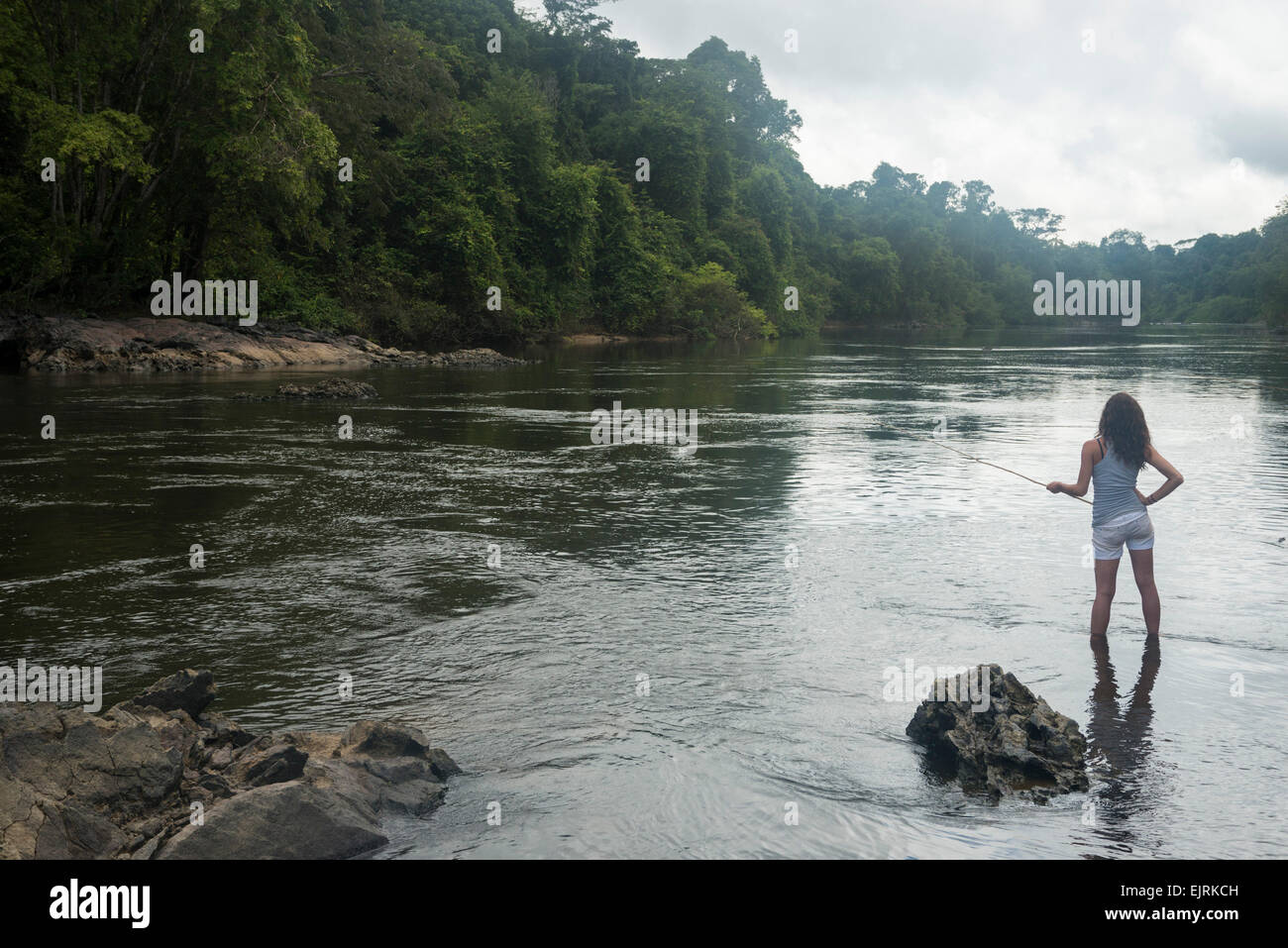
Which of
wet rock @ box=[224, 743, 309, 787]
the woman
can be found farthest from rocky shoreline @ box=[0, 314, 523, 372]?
the woman

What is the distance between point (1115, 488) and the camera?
766 cm

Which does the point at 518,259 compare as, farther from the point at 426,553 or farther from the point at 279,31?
the point at 426,553

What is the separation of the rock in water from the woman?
2.00 metres

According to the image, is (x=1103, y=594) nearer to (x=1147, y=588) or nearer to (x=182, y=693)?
(x=1147, y=588)

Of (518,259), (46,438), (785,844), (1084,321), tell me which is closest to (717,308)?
(518,259)

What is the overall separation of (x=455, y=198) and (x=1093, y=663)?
5121cm

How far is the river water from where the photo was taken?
200 inches

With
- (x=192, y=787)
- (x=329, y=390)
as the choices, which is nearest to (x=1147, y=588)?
(x=192, y=787)

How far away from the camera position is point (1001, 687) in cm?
589

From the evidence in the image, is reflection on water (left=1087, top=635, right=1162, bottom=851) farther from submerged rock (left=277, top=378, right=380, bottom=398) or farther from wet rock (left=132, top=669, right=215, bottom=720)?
submerged rock (left=277, top=378, right=380, bottom=398)

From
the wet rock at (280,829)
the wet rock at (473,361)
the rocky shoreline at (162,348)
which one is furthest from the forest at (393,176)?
the wet rock at (280,829)

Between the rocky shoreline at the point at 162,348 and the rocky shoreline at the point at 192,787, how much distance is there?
1176 inches

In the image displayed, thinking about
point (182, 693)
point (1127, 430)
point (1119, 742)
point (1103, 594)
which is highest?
point (1127, 430)

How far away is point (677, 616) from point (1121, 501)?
125 inches
